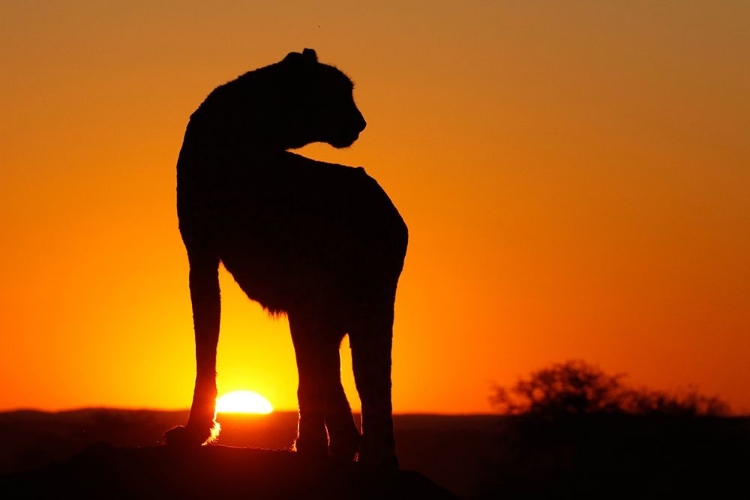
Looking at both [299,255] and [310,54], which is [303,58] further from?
[299,255]

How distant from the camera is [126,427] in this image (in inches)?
1642

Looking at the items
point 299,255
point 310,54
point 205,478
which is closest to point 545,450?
point 310,54

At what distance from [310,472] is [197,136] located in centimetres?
302

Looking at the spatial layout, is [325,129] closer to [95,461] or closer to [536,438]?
[95,461]

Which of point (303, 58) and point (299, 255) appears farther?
point (303, 58)

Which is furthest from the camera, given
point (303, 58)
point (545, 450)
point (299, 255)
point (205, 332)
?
point (545, 450)

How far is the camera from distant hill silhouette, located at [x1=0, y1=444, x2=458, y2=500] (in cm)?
1297

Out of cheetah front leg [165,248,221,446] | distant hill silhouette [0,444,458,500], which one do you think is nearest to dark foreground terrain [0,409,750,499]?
cheetah front leg [165,248,221,446]

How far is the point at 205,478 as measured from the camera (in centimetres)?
1325

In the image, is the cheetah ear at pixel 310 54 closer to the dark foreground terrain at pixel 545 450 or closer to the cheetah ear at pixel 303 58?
the cheetah ear at pixel 303 58

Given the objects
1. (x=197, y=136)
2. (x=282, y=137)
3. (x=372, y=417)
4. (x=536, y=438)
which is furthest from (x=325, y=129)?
(x=536, y=438)

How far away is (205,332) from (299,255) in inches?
45.3

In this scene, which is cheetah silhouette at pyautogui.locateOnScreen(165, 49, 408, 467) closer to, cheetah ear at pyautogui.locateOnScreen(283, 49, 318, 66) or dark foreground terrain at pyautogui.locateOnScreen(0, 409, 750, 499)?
cheetah ear at pyautogui.locateOnScreen(283, 49, 318, 66)

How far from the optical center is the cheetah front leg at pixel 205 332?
47.8ft
